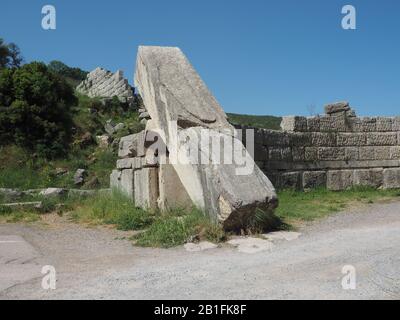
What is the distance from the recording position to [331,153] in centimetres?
1252

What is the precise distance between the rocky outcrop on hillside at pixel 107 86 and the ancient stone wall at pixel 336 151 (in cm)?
1320

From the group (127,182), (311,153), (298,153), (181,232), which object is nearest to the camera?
(181,232)

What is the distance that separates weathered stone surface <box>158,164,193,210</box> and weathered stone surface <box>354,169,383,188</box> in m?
5.94

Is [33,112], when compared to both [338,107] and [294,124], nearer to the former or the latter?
[294,124]

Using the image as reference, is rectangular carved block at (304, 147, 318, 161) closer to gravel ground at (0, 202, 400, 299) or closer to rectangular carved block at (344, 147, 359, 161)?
rectangular carved block at (344, 147, 359, 161)

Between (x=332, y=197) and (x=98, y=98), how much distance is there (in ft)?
51.8

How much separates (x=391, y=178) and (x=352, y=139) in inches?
57.7

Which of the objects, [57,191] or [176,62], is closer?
[176,62]

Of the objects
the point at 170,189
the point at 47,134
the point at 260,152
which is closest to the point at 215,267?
the point at 170,189

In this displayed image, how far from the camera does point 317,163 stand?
12.3 metres

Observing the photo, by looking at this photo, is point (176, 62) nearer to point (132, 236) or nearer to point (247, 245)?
point (132, 236)

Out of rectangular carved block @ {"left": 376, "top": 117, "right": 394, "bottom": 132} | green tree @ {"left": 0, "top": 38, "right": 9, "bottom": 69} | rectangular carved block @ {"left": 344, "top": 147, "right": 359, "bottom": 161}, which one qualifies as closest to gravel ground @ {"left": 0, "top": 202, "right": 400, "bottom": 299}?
rectangular carved block @ {"left": 344, "top": 147, "right": 359, "bottom": 161}
